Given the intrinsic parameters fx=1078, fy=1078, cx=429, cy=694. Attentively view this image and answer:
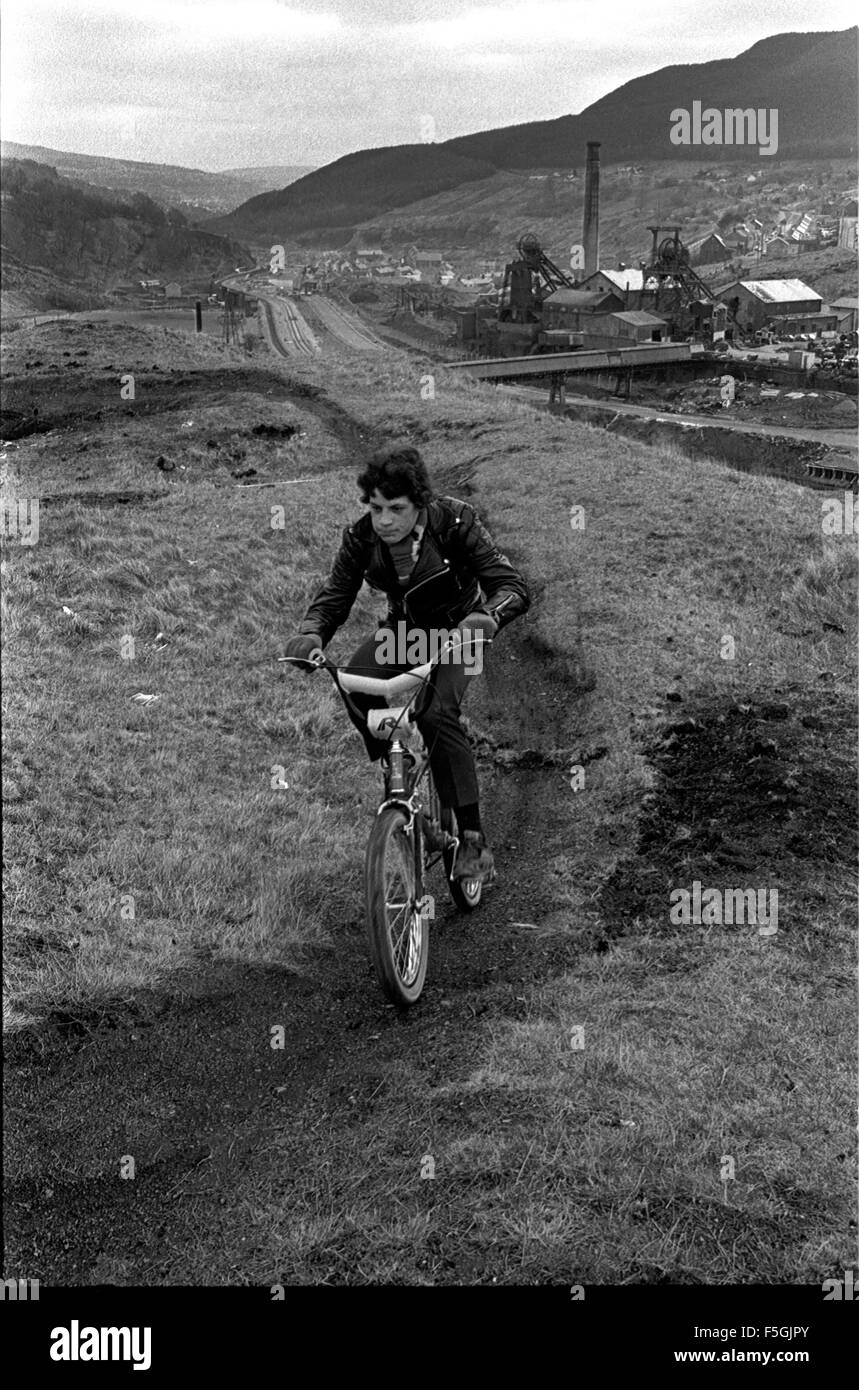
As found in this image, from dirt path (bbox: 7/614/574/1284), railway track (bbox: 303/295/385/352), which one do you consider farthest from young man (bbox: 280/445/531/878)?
railway track (bbox: 303/295/385/352)

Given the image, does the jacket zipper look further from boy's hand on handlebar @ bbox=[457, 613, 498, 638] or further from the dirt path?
the dirt path

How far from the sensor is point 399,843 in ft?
18.0

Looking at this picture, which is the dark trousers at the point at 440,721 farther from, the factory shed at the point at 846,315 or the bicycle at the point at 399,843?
the factory shed at the point at 846,315

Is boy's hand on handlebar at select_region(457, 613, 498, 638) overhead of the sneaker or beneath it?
overhead

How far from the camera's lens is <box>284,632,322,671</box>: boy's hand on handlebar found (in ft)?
18.5

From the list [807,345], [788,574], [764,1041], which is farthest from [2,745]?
[807,345]

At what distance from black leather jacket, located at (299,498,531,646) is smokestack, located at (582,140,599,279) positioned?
109506 mm

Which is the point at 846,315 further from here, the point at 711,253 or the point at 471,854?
the point at 471,854

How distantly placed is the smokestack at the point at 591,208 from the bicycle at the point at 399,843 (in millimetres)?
110284

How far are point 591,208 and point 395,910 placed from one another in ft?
382

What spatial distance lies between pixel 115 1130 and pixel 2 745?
4702mm

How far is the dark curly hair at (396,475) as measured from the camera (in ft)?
18.5

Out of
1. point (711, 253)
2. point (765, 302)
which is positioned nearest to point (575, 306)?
point (765, 302)

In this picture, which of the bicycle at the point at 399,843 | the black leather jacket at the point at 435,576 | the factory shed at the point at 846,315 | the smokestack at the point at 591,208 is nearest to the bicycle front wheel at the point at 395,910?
the bicycle at the point at 399,843
